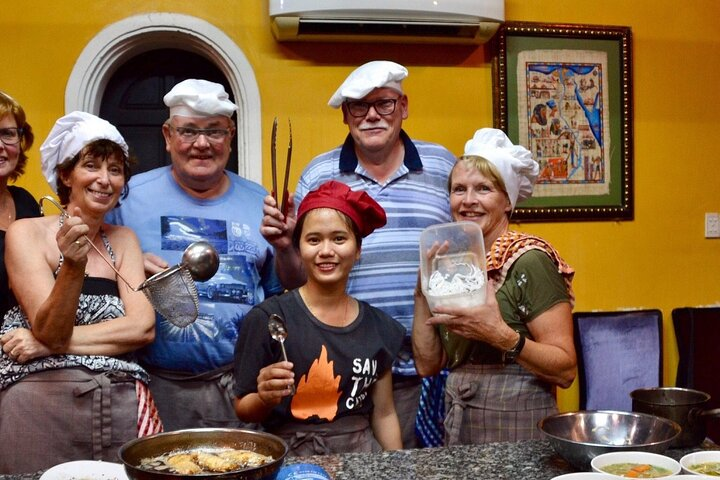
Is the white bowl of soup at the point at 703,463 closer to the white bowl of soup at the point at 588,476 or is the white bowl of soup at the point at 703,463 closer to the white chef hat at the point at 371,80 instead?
the white bowl of soup at the point at 588,476

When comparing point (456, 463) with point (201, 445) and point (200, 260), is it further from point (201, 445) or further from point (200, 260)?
point (200, 260)

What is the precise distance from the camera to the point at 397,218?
2426mm

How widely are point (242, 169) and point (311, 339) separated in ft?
5.47

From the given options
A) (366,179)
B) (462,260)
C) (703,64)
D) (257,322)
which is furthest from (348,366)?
(703,64)

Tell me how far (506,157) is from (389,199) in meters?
0.49

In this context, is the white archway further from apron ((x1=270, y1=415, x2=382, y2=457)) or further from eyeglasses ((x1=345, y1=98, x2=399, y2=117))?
A: apron ((x1=270, y1=415, x2=382, y2=457))

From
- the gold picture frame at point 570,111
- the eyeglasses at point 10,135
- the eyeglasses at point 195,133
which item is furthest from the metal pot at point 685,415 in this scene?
the gold picture frame at point 570,111

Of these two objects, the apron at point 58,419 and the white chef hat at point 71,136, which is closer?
the apron at point 58,419

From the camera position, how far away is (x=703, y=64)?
390 centimetres

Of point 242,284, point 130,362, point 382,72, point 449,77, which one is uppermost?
point 449,77

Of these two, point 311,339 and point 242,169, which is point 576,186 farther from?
point 311,339

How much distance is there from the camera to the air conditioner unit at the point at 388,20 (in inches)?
127

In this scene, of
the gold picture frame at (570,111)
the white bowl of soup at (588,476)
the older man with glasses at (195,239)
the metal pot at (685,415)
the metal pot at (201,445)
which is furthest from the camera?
the gold picture frame at (570,111)

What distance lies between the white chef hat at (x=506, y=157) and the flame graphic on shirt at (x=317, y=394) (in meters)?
0.69
